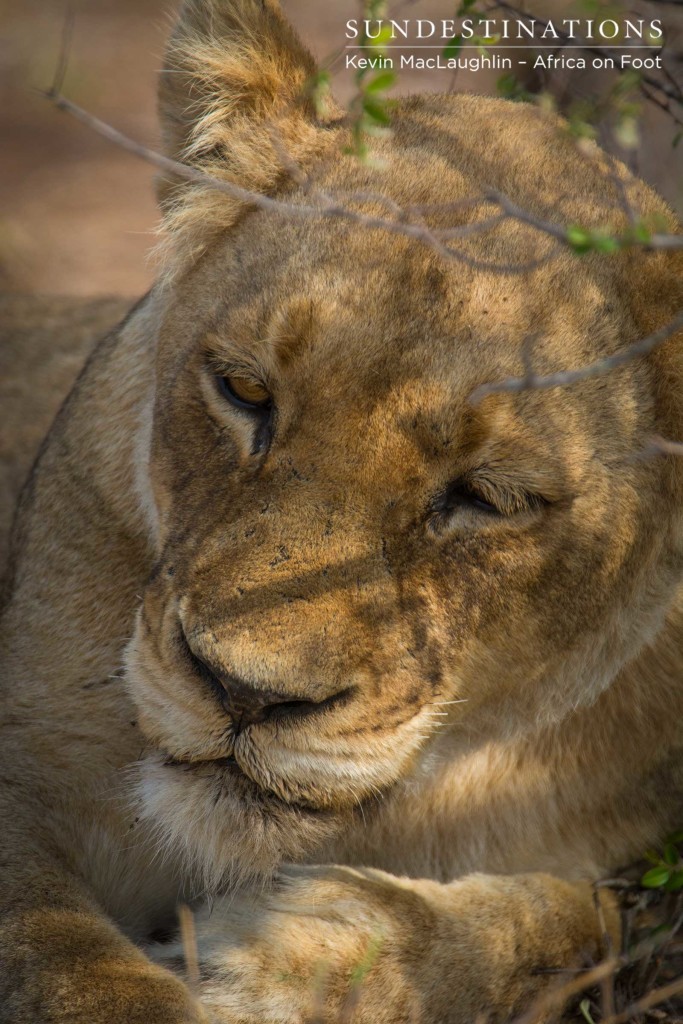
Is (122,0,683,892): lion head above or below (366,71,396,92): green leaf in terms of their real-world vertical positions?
below

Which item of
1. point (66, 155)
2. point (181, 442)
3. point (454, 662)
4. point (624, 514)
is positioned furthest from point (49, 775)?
point (66, 155)

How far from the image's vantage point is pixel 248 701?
215 centimetres

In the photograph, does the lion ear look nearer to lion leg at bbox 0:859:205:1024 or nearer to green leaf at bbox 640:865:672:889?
lion leg at bbox 0:859:205:1024

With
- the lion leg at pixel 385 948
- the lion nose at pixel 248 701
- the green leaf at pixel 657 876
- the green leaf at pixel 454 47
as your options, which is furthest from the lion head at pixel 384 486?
the green leaf at pixel 657 876

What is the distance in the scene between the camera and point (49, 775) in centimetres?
304

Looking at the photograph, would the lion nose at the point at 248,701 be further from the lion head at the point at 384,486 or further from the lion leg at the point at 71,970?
the lion leg at the point at 71,970

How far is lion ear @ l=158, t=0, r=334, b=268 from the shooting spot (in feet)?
9.46

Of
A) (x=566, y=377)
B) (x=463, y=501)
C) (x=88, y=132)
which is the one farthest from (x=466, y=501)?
(x=88, y=132)

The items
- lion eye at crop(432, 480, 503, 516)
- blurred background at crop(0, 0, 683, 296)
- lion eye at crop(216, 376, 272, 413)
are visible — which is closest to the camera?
lion eye at crop(432, 480, 503, 516)

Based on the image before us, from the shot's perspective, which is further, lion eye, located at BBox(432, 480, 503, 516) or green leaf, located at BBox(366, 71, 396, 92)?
lion eye, located at BBox(432, 480, 503, 516)

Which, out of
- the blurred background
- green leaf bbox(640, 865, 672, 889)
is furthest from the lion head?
the blurred background

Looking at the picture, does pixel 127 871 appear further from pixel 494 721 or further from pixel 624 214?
pixel 624 214

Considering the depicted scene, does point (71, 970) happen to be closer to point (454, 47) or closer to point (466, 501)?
point (466, 501)

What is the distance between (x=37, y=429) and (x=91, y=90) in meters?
5.27
